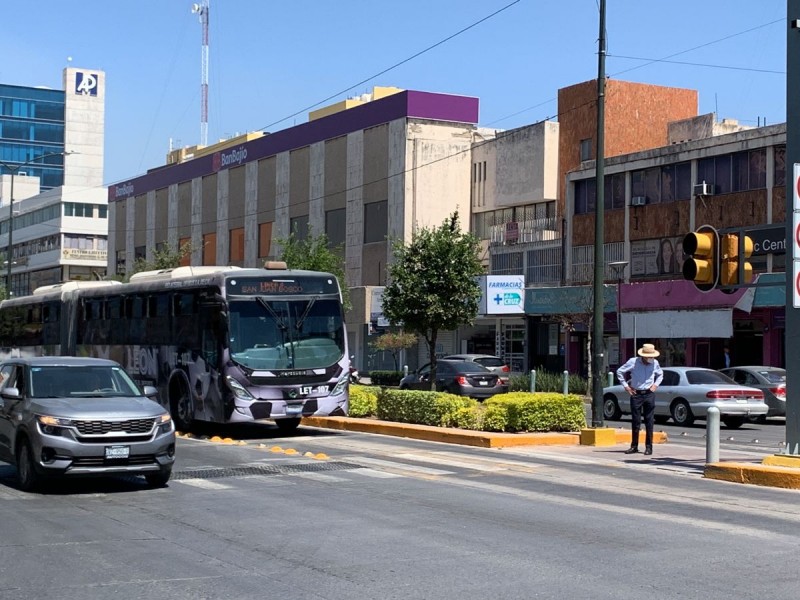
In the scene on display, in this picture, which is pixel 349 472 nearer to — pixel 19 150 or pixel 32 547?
pixel 32 547

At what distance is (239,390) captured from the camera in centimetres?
2109

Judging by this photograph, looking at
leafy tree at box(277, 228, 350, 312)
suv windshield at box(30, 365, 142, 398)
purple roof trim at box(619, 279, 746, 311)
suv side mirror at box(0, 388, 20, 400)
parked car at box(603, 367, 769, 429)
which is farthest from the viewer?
leafy tree at box(277, 228, 350, 312)

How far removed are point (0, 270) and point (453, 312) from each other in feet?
255

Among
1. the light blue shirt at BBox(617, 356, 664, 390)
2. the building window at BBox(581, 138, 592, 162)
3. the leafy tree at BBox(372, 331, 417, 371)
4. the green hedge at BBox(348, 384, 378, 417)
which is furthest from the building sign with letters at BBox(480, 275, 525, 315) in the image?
the light blue shirt at BBox(617, 356, 664, 390)

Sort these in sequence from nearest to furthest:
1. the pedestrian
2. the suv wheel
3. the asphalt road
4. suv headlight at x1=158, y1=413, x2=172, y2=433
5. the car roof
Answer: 1. the asphalt road
2. the suv wheel
3. suv headlight at x1=158, y1=413, x2=172, y2=433
4. the car roof
5. the pedestrian

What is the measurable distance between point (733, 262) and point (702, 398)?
42.5 feet

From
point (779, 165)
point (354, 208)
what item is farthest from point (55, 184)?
point (779, 165)

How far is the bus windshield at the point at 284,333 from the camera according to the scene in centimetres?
2134

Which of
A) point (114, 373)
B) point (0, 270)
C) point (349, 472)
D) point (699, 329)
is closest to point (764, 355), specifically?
point (699, 329)

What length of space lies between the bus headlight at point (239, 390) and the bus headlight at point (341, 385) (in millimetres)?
1703

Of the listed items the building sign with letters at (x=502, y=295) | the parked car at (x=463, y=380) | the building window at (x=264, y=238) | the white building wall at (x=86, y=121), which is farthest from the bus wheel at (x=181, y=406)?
the white building wall at (x=86, y=121)

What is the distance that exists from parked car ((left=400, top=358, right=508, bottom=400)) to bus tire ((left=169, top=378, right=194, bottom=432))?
40.1 feet

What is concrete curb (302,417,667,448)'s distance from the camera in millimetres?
19844

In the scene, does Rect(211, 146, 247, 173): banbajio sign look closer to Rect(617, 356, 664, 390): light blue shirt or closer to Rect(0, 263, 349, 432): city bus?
Rect(0, 263, 349, 432): city bus
